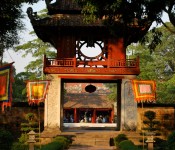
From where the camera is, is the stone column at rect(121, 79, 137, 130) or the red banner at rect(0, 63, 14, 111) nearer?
the red banner at rect(0, 63, 14, 111)

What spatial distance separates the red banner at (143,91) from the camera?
20969 mm

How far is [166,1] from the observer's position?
14.4m

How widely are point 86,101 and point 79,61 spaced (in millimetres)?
22087

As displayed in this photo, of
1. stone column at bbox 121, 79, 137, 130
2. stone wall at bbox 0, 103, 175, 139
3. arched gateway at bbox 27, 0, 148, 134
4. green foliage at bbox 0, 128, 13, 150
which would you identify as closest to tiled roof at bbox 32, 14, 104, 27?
arched gateway at bbox 27, 0, 148, 134

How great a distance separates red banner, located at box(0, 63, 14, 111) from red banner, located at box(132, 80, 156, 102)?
9.63 metres

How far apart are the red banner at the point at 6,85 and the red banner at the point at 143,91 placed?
9626 millimetres

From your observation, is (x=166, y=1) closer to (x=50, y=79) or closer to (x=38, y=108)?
(x=50, y=79)

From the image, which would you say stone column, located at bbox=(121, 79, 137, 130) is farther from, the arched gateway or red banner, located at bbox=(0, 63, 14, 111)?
red banner, located at bbox=(0, 63, 14, 111)

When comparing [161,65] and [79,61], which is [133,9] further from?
[161,65]

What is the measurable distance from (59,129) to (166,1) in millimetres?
10977

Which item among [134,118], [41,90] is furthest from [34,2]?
[134,118]

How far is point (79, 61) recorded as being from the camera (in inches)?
907

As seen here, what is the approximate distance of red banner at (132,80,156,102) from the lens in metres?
21.0

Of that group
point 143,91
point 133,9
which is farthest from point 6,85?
point 143,91
